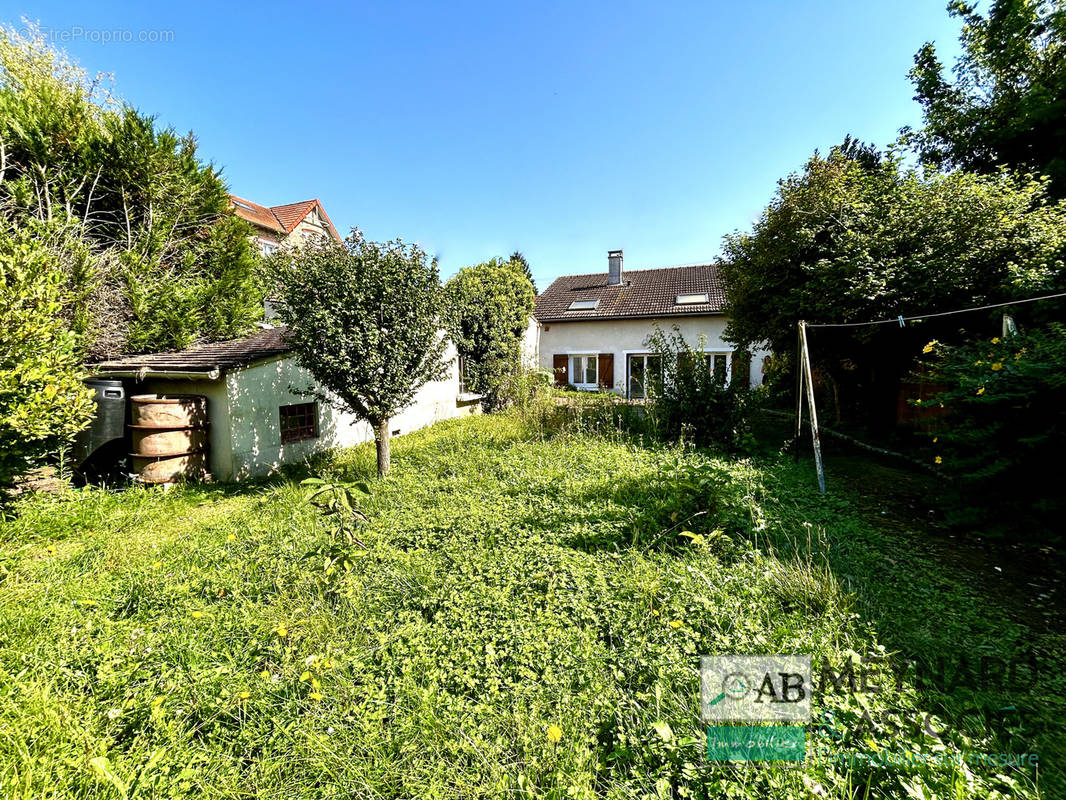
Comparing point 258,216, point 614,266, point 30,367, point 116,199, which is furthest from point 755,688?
point 258,216

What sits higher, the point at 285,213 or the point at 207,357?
the point at 285,213

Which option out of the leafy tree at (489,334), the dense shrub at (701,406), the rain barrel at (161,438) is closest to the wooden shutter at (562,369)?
the leafy tree at (489,334)

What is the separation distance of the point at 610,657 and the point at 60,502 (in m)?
7.70

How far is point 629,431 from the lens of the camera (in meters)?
7.85

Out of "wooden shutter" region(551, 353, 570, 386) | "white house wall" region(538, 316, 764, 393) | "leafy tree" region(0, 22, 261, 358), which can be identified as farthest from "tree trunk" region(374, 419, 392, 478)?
"wooden shutter" region(551, 353, 570, 386)

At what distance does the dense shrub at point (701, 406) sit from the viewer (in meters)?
7.48

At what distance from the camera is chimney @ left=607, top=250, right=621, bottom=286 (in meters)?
20.4

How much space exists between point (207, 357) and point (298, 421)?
1.99 metres

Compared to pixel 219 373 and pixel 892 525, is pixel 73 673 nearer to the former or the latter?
pixel 219 373

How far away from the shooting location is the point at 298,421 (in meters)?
8.22

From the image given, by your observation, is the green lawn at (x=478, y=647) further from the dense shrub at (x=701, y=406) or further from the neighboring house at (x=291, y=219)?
the neighboring house at (x=291, y=219)

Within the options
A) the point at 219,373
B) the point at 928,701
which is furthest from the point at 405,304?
the point at 928,701

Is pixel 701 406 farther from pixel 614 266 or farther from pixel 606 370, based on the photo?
pixel 614 266

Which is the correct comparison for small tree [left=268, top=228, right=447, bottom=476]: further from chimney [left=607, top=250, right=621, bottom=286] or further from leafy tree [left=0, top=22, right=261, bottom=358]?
chimney [left=607, top=250, right=621, bottom=286]
